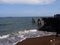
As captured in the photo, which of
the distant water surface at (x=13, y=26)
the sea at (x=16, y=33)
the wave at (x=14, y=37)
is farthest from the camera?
the distant water surface at (x=13, y=26)

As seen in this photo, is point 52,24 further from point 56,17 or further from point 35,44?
point 35,44

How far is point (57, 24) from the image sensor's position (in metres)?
32.5

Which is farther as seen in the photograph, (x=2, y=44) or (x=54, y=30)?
(x=54, y=30)

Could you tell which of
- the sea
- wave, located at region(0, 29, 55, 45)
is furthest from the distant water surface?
wave, located at region(0, 29, 55, 45)

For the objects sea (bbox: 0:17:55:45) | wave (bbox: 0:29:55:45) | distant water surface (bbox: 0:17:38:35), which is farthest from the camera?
distant water surface (bbox: 0:17:38:35)

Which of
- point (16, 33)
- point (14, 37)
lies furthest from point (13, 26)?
point (14, 37)

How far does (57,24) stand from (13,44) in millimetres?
14633

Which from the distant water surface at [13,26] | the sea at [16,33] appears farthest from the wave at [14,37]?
the distant water surface at [13,26]

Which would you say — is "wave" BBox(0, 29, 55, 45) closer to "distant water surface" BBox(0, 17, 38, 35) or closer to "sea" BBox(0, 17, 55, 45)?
"sea" BBox(0, 17, 55, 45)

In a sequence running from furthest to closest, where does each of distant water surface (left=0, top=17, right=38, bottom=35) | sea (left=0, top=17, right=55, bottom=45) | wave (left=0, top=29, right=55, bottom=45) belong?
distant water surface (left=0, top=17, right=38, bottom=35) < sea (left=0, top=17, right=55, bottom=45) < wave (left=0, top=29, right=55, bottom=45)

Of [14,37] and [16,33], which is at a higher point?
[14,37]

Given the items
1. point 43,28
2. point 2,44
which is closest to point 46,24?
point 43,28

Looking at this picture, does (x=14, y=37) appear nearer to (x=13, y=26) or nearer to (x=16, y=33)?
(x=16, y=33)

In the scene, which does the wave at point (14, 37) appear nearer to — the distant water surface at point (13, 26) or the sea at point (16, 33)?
the sea at point (16, 33)
